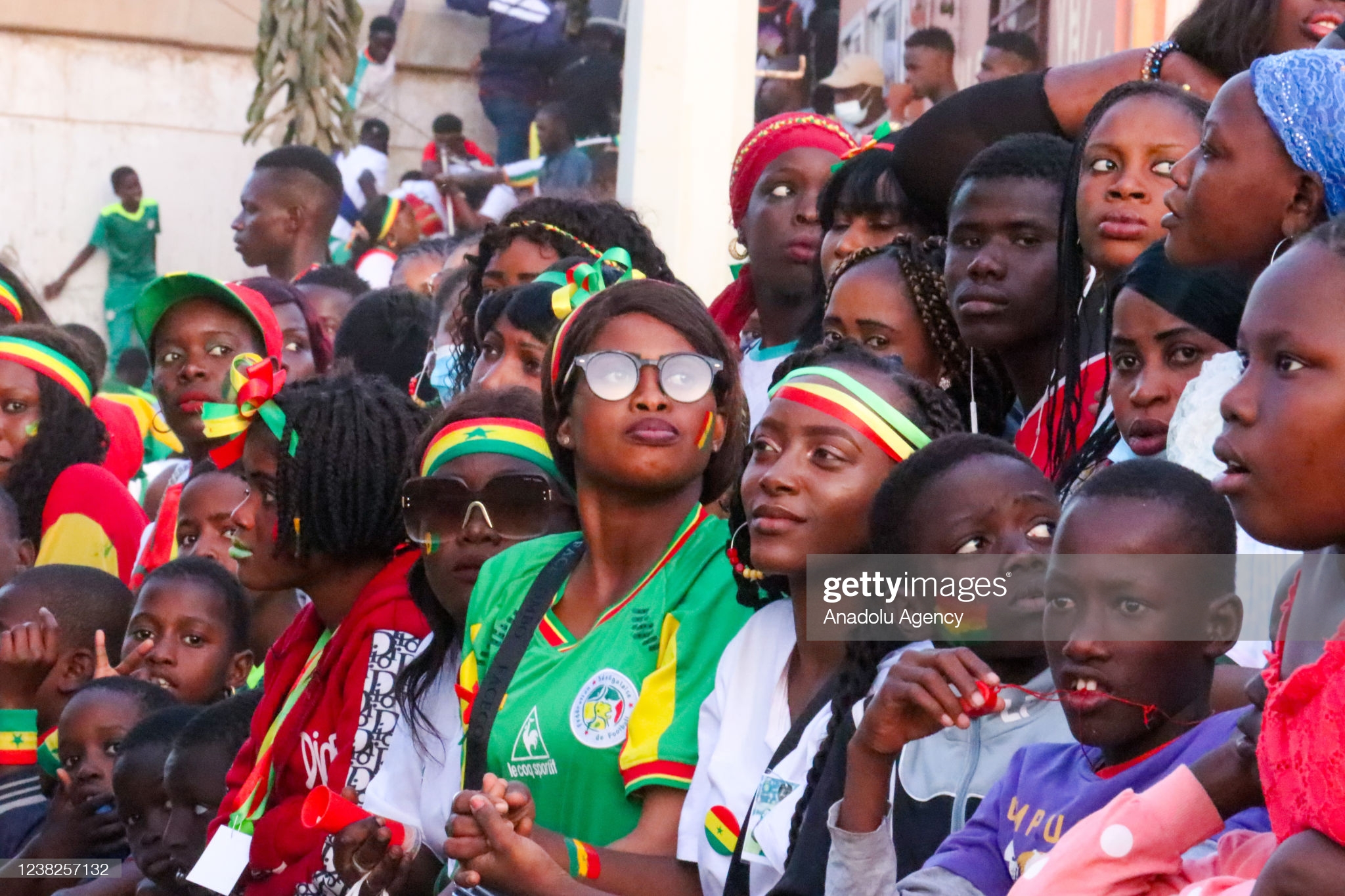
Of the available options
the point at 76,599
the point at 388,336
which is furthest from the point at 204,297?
the point at 76,599

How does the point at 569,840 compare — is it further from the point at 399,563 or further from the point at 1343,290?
the point at 1343,290

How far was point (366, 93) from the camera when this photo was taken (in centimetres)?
1344

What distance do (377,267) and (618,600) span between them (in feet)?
21.6

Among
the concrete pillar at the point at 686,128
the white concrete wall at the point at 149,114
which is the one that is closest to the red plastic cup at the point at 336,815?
the concrete pillar at the point at 686,128

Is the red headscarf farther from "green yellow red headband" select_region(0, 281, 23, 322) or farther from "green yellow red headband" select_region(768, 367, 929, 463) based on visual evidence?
"green yellow red headband" select_region(0, 281, 23, 322)

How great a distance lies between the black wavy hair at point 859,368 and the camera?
3.34 m

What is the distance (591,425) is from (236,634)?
2.04 m

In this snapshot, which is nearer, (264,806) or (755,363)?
(264,806)

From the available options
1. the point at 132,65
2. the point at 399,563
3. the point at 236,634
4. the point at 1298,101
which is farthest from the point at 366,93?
the point at 1298,101

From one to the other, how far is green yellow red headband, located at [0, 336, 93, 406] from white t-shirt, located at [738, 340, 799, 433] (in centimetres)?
245

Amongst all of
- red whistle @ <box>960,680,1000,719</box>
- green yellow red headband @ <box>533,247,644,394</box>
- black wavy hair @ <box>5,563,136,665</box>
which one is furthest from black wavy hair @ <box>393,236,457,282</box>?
red whistle @ <box>960,680,1000,719</box>

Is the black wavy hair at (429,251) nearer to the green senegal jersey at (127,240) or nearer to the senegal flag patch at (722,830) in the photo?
the senegal flag patch at (722,830)

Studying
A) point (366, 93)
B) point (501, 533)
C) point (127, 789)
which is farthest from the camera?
point (366, 93)

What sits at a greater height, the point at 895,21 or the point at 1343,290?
the point at 895,21
